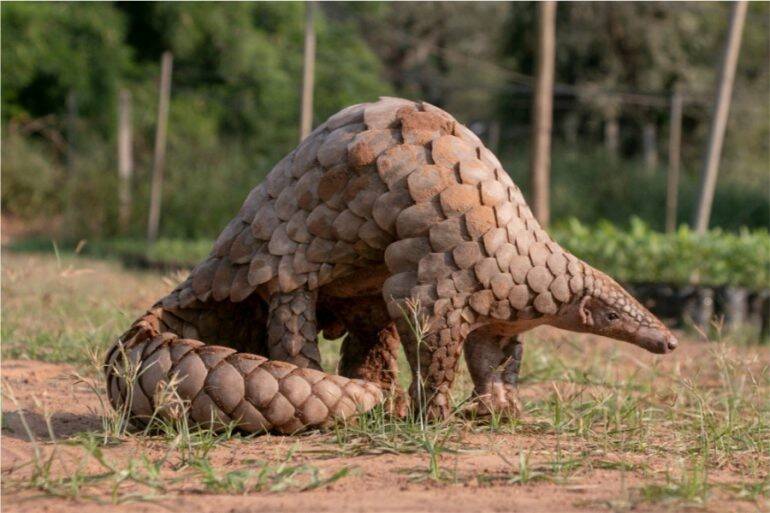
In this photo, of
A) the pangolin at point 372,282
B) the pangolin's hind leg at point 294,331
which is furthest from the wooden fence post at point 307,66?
the pangolin's hind leg at point 294,331

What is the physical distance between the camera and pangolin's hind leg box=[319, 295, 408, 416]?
4.20m

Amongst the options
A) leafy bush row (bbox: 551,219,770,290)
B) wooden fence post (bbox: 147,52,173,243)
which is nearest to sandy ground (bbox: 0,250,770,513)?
leafy bush row (bbox: 551,219,770,290)

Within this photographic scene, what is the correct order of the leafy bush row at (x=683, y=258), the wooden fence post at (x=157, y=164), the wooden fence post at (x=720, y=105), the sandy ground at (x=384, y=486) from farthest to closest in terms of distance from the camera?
the wooden fence post at (x=157, y=164), the wooden fence post at (x=720, y=105), the leafy bush row at (x=683, y=258), the sandy ground at (x=384, y=486)

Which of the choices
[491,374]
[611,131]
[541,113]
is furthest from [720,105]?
[611,131]

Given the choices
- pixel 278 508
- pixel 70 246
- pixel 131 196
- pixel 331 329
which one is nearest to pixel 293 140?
pixel 131 196

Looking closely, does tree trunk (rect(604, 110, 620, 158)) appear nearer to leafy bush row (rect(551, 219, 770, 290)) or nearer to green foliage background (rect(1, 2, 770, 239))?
green foliage background (rect(1, 2, 770, 239))

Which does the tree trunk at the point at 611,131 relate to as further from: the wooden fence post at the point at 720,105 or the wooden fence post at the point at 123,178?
the wooden fence post at the point at 720,105

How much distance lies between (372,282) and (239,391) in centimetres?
73

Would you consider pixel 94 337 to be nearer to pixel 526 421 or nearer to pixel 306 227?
pixel 306 227

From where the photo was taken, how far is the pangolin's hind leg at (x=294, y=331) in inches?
151

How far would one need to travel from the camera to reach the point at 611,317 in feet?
12.6

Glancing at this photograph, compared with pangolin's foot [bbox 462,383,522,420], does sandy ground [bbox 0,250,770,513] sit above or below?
below

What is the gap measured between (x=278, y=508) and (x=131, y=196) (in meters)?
17.1

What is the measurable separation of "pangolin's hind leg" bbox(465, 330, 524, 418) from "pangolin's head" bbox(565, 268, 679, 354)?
0.96 feet
